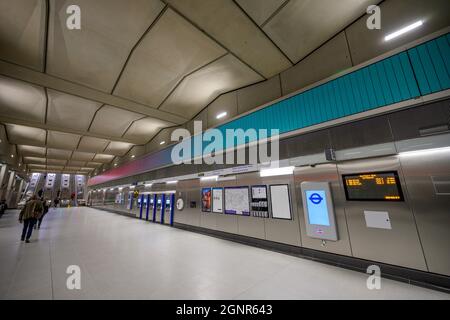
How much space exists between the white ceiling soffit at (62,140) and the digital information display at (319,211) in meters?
13.4

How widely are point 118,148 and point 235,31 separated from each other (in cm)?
1329

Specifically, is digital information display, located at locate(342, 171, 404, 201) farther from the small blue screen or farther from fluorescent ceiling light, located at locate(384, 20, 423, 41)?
fluorescent ceiling light, located at locate(384, 20, 423, 41)

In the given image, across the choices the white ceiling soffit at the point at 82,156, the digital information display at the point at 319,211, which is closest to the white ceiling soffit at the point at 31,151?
the white ceiling soffit at the point at 82,156

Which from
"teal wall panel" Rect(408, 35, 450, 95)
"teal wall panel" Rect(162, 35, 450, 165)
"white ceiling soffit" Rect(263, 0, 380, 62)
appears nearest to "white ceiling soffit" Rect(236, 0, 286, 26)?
"white ceiling soffit" Rect(263, 0, 380, 62)

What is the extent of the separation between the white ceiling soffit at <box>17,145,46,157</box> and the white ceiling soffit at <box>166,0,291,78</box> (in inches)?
693

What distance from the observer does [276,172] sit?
4.79 m

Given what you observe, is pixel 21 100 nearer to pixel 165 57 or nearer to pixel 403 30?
pixel 165 57

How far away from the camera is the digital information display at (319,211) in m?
3.63

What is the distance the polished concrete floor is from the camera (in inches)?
98.0

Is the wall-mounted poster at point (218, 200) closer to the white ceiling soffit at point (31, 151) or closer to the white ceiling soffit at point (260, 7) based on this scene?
the white ceiling soffit at point (260, 7)

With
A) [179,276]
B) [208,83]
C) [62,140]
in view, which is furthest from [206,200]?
[62,140]

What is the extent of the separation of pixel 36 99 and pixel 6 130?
6120 mm

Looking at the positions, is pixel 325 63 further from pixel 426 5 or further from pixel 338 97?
pixel 426 5

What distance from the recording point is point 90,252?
446 centimetres
